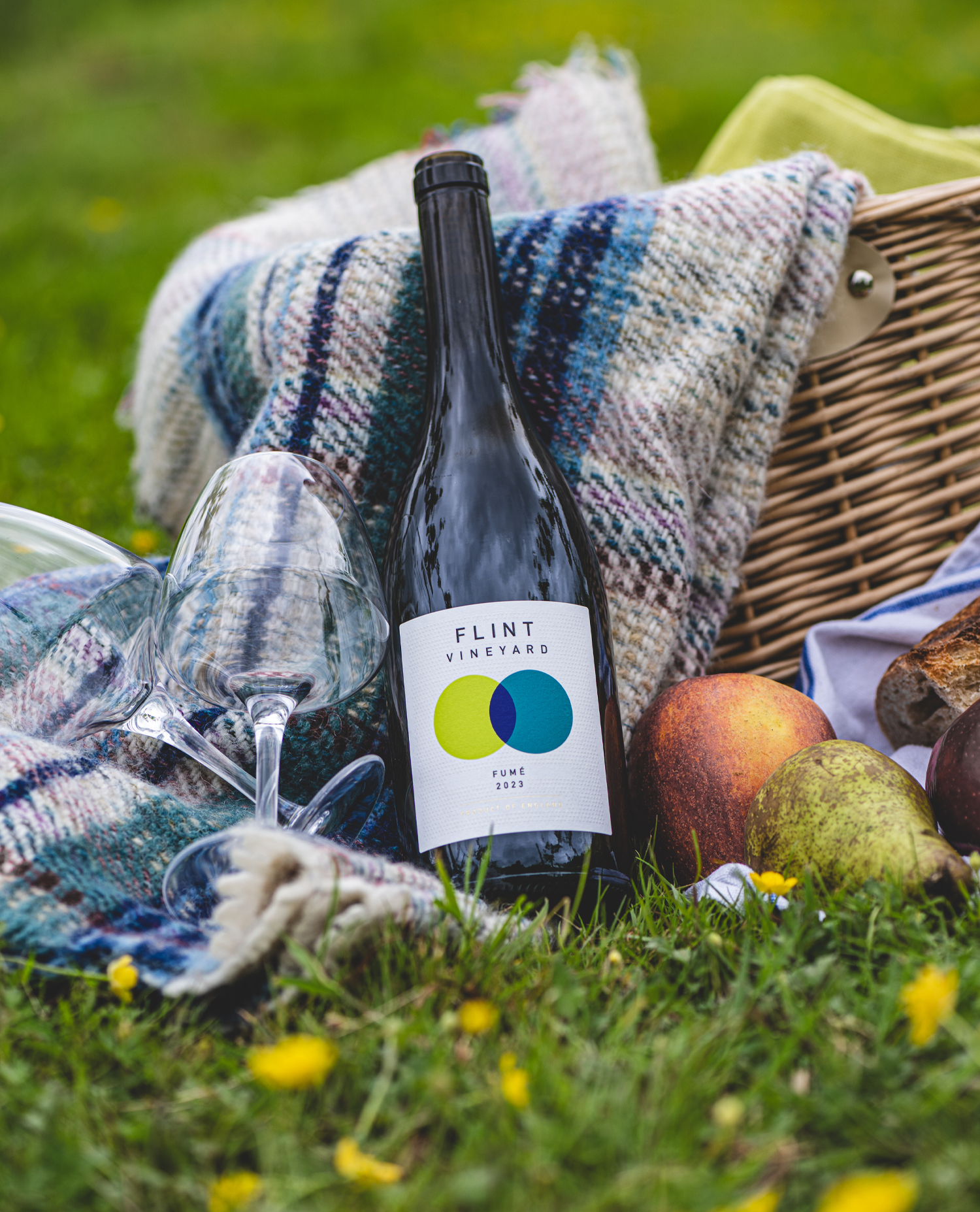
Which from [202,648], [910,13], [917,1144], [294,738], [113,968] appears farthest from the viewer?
[910,13]

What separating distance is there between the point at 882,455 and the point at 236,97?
493 cm

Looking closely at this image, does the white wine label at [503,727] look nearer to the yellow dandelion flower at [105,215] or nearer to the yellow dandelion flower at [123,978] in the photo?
the yellow dandelion flower at [123,978]

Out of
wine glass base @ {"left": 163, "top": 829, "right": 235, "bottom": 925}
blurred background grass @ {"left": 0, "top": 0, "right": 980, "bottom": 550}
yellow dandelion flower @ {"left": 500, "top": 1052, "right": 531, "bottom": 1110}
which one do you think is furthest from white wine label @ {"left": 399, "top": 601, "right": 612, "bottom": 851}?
blurred background grass @ {"left": 0, "top": 0, "right": 980, "bottom": 550}

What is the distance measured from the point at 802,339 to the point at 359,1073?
1097mm

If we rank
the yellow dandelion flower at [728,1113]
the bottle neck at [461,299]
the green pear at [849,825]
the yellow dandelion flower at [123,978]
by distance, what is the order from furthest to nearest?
1. the bottle neck at [461,299]
2. the green pear at [849,825]
3. the yellow dandelion flower at [123,978]
4. the yellow dandelion flower at [728,1113]

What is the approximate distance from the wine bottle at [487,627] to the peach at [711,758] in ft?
0.17

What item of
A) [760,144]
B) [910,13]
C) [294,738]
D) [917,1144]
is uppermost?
[910,13]

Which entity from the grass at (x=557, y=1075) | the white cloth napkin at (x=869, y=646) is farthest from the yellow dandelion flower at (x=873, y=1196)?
the white cloth napkin at (x=869, y=646)

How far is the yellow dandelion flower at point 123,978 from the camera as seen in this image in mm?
762

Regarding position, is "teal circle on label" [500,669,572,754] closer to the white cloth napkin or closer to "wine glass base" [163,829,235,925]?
"wine glass base" [163,829,235,925]

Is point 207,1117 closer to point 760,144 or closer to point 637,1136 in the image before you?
point 637,1136

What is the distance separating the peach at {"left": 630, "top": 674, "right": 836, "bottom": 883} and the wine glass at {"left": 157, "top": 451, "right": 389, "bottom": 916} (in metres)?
0.37

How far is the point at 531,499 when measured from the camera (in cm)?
123

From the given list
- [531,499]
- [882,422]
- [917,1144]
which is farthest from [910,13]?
[917,1144]
